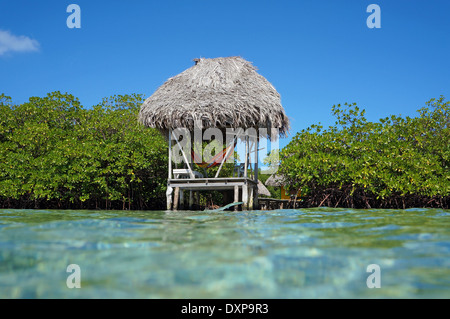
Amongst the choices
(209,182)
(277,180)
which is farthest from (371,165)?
(209,182)

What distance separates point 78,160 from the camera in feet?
34.2

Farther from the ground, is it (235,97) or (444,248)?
(235,97)

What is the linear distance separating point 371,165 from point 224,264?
7799 millimetres

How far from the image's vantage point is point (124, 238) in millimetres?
2529

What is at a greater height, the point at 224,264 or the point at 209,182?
the point at 209,182

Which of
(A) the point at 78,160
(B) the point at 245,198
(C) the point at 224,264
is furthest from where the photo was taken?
(A) the point at 78,160

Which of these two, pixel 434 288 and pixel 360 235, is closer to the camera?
pixel 434 288

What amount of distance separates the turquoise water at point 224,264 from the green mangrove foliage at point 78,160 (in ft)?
26.1

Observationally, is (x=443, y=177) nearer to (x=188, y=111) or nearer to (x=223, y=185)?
(x=223, y=185)

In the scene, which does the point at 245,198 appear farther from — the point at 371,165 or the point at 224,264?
the point at 224,264

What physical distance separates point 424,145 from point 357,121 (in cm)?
186

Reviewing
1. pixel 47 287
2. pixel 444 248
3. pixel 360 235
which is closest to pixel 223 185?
pixel 360 235
